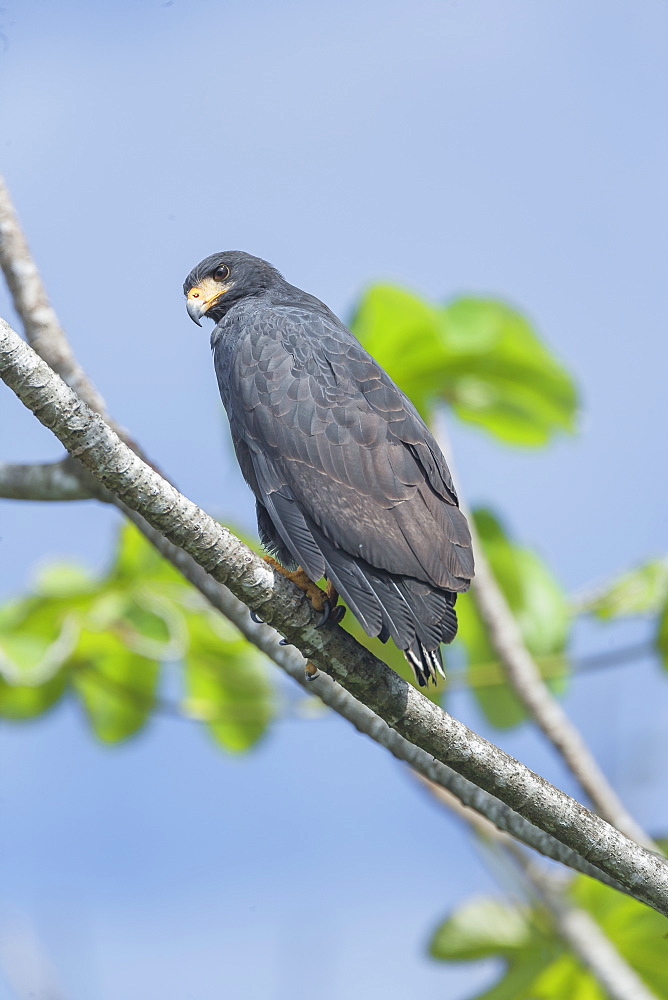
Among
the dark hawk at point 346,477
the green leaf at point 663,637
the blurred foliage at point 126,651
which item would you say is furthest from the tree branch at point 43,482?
the green leaf at point 663,637

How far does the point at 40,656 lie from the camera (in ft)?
15.7

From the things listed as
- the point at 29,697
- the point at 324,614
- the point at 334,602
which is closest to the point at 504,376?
the point at 334,602

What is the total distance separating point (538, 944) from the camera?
5.35 m

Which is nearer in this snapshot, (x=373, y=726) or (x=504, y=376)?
(x=373, y=726)

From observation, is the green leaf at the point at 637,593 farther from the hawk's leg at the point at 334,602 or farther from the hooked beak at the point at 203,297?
the hooked beak at the point at 203,297

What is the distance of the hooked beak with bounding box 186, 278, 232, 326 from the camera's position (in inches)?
188

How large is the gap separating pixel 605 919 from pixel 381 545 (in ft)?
9.26

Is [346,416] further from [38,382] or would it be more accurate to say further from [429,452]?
[38,382]

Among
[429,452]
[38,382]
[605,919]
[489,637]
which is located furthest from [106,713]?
[38,382]

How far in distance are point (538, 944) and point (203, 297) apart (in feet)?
12.0

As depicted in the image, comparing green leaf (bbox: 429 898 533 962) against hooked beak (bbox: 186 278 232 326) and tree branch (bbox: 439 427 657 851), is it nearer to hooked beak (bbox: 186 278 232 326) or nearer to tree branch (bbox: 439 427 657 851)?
tree branch (bbox: 439 427 657 851)

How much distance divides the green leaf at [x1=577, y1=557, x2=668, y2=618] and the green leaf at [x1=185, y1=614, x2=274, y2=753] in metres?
1.91

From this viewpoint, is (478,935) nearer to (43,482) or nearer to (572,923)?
(572,923)

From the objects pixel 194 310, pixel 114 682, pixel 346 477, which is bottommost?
pixel 114 682
